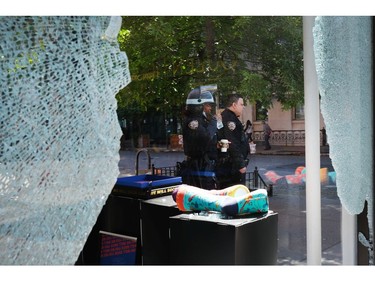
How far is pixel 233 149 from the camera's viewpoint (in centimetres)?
342

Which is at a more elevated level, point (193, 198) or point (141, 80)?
point (141, 80)

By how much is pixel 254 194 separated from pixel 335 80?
0.83 metres

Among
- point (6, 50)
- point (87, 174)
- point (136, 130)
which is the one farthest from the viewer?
point (136, 130)

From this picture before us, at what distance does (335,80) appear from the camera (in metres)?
2.88

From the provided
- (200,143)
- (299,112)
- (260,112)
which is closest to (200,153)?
(200,143)

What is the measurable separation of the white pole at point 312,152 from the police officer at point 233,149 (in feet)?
1.43

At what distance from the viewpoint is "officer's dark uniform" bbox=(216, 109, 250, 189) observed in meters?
3.39

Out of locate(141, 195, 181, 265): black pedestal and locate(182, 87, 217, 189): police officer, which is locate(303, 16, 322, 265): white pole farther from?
locate(141, 195, 181, 265): black pedestal

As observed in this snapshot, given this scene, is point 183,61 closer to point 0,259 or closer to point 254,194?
point 254,194

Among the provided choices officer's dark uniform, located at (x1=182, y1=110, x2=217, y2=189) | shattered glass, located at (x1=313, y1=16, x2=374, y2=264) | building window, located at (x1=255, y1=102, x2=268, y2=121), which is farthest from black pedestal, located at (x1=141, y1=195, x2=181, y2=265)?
shattered glass, located at (x1=313, y1=16, x2=374, y2=264)

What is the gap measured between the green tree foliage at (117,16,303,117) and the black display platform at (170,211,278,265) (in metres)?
0.87

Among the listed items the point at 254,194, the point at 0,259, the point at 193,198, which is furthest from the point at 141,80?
the point at 0,259

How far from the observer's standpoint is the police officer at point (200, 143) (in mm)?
3432
